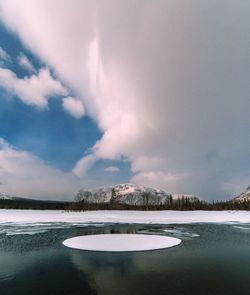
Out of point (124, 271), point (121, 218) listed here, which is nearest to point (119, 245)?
point (124, 271)

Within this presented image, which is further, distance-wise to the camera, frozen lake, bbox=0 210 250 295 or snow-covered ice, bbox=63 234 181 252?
snow-covered ice, bbox=63 234 181 252

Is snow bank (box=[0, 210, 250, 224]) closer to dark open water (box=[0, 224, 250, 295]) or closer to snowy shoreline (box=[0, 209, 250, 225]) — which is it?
snowy shoreline (box=[0, 209, 250, 225])

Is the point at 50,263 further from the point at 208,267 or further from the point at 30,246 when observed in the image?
the point at 208,267

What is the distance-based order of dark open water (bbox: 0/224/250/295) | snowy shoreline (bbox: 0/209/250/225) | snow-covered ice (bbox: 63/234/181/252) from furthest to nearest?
snowy shoreline (bbox: 0/209/250/225) < snow-covered ice (bbox: 63/234/181/252) < dark open water (bbox: 0/224/250/295)

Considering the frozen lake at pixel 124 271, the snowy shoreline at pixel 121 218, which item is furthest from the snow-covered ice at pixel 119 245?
the snowy shoreline at pixel 121 218

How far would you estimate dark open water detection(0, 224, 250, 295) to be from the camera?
17.0 feet

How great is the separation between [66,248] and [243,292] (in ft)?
20.7

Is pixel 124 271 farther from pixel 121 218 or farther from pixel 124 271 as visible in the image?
pixel 121 218

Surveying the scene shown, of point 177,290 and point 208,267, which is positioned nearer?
point 177,290

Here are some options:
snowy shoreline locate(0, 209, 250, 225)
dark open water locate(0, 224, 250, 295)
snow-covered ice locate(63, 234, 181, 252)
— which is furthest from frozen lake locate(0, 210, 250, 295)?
snowy shoreline locate(0, 209, 250, 225)

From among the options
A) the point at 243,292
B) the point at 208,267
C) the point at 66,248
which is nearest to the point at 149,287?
the point at 243,292

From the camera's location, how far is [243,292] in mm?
5090

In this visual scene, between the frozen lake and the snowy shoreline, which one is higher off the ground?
the snowy shoreline

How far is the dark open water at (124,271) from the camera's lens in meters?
5.19
